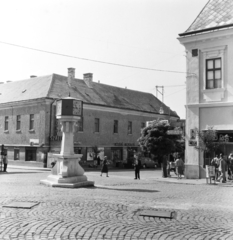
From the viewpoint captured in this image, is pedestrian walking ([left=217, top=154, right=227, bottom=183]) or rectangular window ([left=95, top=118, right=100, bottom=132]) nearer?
pedestrian walking ([left=217, top=154, right=227, bottom=183])

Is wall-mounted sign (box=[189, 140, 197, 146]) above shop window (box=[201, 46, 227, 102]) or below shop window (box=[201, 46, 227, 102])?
below

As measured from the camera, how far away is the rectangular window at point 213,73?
21120 millimetres

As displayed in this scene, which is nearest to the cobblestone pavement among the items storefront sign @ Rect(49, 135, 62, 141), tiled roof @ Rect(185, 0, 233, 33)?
tiled roof @ Rect(185, 0, 233, 33)

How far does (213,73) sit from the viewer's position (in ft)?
70.2

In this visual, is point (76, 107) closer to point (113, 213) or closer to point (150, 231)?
point (113, 213)

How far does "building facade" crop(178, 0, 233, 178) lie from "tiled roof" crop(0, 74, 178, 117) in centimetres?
1817

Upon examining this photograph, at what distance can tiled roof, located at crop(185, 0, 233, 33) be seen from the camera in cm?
2138

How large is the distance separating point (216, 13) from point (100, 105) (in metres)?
20.2

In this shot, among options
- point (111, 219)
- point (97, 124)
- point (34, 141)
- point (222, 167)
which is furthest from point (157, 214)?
point (97, 124)

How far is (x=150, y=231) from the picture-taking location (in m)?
7.32

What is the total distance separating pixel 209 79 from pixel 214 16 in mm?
A: 4210

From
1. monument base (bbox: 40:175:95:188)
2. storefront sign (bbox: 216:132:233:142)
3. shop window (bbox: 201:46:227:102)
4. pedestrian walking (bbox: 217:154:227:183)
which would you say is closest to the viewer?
monument base (bbox: 40:175:95:188)

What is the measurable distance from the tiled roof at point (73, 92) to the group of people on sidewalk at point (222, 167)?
20629 mm

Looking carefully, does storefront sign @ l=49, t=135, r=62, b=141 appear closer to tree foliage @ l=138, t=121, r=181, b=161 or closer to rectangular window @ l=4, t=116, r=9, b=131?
rectangular window @ l=4, t=116, r=9, b=131
